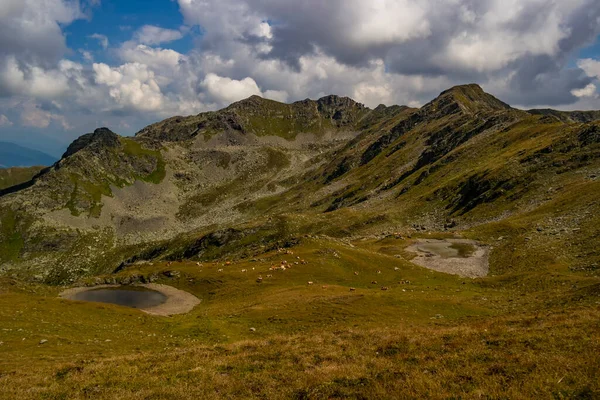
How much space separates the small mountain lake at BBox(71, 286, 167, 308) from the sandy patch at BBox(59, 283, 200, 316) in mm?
913

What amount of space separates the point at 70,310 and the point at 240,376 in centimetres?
3650

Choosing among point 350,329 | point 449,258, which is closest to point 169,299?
point 350,329

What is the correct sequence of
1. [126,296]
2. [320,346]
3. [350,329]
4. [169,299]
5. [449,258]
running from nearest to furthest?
[320,346] < [350,329] < [169,299] < [126,296] < [449,258]

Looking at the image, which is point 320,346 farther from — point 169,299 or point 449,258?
point 449,258

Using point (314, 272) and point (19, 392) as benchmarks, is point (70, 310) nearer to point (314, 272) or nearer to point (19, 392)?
point (19, 392)

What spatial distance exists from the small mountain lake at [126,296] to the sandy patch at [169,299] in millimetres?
913

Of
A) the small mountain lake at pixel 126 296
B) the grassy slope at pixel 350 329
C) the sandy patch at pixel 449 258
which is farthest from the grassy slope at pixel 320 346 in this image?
the sandy patch at pixel 449 258

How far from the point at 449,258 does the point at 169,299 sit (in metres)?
56.2

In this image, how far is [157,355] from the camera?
86.4 ft

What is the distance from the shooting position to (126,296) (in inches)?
2549

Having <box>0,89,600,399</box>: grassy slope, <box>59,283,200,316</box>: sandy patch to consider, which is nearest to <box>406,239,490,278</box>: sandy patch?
<box>0,89,600,399</box>: grassy slope

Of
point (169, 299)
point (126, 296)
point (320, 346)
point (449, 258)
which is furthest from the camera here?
point (449, 258)

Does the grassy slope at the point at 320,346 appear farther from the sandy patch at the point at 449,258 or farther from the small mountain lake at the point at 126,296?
the sandy patch at the point at 449,258

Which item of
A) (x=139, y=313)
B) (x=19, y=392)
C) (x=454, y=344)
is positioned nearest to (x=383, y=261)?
(x=139, y=313)
